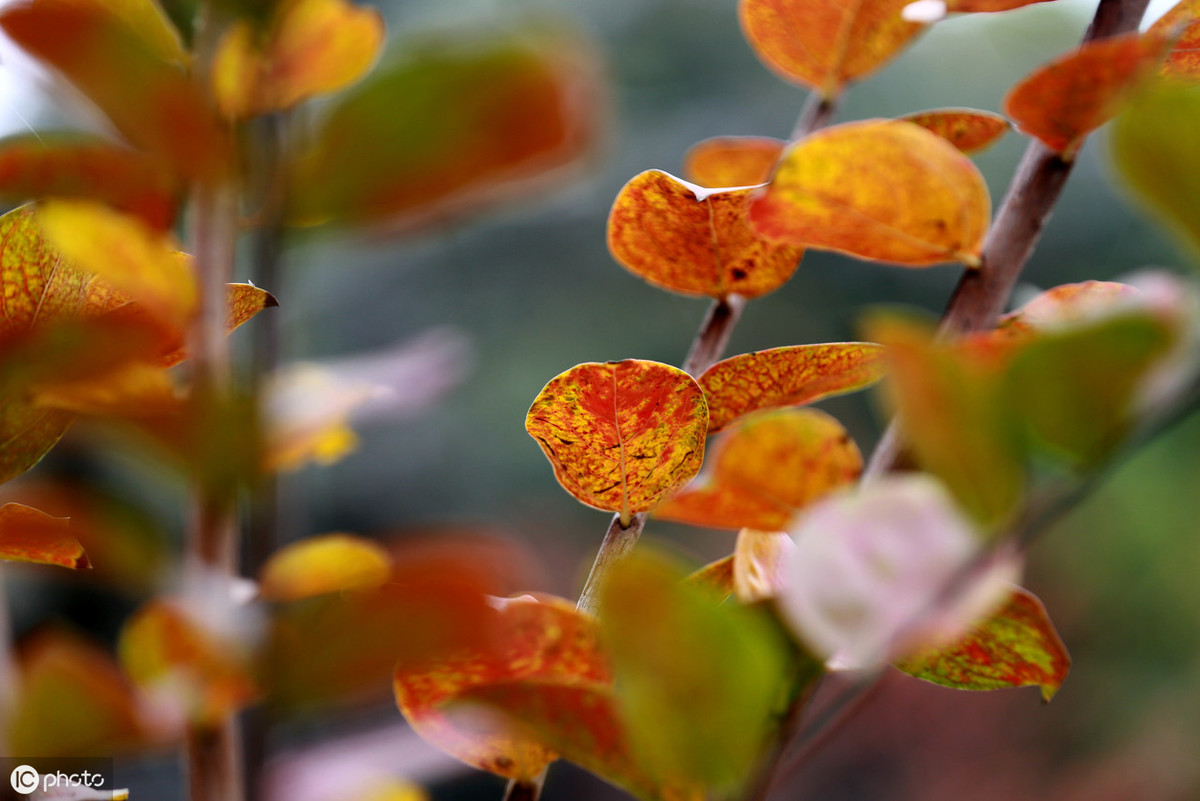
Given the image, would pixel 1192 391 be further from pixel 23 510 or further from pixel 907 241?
pixel 23 510

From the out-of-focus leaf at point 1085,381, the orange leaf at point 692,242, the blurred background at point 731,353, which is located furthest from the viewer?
the blurred background at point 731,353

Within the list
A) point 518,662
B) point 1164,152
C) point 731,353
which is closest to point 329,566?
point 518,662

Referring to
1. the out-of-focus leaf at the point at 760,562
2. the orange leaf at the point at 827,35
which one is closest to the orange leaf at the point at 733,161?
the orange leaf at the point at 827,35

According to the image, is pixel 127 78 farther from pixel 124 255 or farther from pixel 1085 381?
pixel 1085 381

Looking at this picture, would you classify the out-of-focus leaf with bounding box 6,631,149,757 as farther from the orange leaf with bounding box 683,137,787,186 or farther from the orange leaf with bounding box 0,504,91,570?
the orange leaf with bounding box 683,137,787,186

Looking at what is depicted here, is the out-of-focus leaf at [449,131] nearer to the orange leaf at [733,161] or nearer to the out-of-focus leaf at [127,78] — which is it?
the out-of-focus leaf at [127,78]

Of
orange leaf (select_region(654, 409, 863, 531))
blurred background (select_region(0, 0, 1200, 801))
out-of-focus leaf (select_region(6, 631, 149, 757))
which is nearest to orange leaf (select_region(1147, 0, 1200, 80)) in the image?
orange leaf (select_region(654, 409, 863, 531))

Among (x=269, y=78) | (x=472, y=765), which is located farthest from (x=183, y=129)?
(x=472, y=765)
